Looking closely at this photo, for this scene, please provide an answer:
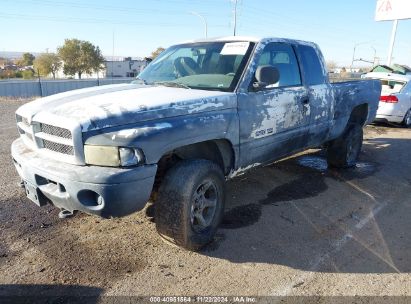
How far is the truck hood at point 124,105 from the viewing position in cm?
275

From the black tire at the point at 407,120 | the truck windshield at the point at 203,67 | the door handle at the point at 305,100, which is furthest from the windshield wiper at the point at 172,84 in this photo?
the black tire at the point at 407,120

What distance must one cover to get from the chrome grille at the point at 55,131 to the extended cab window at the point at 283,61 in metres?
A: 2.19

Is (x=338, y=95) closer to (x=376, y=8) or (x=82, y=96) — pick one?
(x=82, y=96)

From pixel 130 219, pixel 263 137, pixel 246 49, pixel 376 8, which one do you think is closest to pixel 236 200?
pixel 263 137

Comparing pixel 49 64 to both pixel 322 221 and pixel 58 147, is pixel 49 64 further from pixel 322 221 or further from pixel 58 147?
pixel 322 221

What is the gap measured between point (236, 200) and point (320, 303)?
6.72 feet

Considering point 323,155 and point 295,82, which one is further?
point 323,155

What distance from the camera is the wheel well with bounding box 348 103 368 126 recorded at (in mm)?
6398

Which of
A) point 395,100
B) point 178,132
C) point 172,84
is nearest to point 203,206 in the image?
point 178,132

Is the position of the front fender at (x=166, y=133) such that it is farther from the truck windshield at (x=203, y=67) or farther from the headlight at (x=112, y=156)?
the truck windshield at (x=203, y=67)

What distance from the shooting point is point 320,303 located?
8.95 feet

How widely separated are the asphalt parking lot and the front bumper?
61cm

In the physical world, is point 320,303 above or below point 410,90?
below

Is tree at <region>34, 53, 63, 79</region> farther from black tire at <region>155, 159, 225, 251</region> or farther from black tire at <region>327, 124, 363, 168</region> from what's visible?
black tire at <region>155, 159, 225, 251</region>
